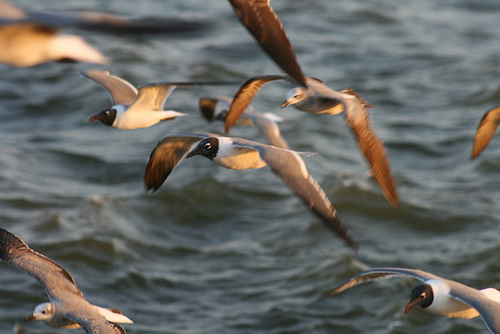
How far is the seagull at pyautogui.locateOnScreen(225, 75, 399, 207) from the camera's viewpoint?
19.7 feet

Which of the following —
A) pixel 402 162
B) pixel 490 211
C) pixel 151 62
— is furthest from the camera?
pixel 151 62

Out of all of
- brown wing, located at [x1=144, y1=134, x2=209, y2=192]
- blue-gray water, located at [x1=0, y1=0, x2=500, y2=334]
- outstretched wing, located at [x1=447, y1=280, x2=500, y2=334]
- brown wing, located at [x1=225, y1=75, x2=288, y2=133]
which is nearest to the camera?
outstretched wing, located at [x1=447, y1=280, x2=500, y2=334]

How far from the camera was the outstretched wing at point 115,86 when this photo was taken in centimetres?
759

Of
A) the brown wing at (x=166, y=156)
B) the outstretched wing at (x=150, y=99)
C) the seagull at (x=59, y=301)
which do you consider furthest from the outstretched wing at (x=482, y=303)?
the outstretched wing at (x=150, y=99)

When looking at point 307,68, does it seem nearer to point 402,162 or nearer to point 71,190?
point 402,162

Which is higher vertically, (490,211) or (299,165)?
(299,165)

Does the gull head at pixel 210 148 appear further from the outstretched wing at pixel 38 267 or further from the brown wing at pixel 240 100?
the outstretched wing at pixel 38 267

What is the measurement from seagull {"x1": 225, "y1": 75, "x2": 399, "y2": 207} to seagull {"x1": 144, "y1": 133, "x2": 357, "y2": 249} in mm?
424

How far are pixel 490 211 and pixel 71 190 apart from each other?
576cm

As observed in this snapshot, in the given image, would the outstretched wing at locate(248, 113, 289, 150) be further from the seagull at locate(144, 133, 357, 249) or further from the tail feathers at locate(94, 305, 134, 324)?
the tail feathers at locate(94, 305, 134, 324)

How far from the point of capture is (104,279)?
10.7 meters

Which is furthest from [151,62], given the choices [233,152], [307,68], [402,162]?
[233,152]

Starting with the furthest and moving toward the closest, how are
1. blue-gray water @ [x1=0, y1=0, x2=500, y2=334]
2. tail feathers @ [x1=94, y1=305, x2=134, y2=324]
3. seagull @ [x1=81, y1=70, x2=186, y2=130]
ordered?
blue-gray water @ [x1=0, y1=0, x2=500, y2=334], seagull @ [x1=81, y1=70, x2=186, y2=130], tail feathers @ [x1=94, y1=305, x2=134, y2=324]

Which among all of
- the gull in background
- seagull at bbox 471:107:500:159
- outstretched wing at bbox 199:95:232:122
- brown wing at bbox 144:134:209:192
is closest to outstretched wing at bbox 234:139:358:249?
brown wing at bbox 144:134:209:192
